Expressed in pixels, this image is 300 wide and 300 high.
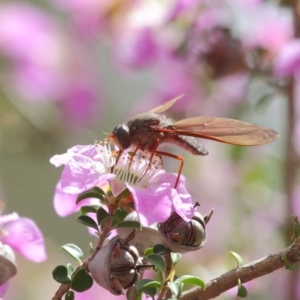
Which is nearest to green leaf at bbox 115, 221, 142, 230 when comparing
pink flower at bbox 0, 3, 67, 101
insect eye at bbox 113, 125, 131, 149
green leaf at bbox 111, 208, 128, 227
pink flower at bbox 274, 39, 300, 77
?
green leaf at bbox 111, 208, 128, 227

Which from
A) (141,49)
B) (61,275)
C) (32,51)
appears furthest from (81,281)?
(32,51)

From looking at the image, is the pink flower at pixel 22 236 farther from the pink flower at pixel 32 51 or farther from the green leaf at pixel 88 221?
the pink flower at pixel 32 51

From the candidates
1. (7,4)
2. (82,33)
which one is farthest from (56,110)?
(7,4)

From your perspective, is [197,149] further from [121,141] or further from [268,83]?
[268,83]

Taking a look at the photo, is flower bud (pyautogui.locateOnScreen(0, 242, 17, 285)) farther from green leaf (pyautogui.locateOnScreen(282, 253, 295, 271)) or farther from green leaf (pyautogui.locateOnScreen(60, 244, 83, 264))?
green leaf (pyautogui.locateOnScreen(282, 253, 295, 271))

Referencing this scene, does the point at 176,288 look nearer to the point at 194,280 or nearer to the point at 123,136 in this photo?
the point at 194,280
